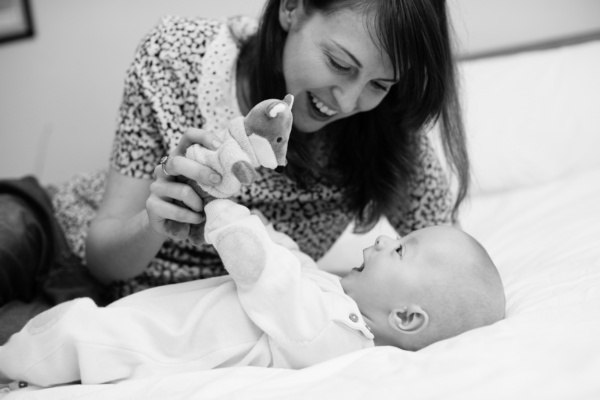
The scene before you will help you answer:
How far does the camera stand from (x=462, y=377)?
69 centimetres

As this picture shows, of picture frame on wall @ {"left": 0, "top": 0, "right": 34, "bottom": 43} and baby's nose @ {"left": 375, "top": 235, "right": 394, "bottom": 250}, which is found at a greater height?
picture frame on wall @ {"left": 0, "top": 0, "right": 34, "bottom": 43}

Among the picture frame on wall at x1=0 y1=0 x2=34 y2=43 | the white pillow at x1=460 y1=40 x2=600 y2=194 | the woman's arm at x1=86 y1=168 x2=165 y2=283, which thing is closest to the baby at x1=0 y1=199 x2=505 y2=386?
the woman's arm at x1=86 y1=168 x2=165 y2=283

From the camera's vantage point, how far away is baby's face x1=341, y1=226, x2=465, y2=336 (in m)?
0.91

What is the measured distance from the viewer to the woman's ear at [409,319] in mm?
900

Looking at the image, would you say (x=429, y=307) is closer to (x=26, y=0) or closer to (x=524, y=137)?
(x=524, y=137)

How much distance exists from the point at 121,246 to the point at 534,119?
1297 millimetres

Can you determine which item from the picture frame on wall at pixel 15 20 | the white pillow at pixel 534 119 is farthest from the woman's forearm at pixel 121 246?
the picture frame on wall at pixel 15 20

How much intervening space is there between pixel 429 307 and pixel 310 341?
193mm

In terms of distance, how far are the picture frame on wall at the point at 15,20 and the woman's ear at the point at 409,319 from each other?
6.31ft

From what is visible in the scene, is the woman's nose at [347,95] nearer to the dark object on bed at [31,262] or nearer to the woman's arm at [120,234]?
the woman's arm at [120,234]

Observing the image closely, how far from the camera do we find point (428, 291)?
899 mm

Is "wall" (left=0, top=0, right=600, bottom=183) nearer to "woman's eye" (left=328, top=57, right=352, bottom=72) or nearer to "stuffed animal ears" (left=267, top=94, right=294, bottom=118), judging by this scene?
"woman's eye" (left=328, top=57, right=352, bottom=72)

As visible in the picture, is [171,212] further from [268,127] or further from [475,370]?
[475,370]

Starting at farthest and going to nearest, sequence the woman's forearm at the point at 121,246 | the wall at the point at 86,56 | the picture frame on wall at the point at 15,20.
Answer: the picture frame on wall at the point at 15,20, the wall at the point at 86,56, the woman's forearm at the point at 121,246
